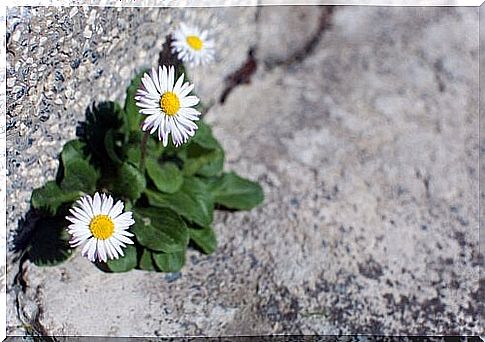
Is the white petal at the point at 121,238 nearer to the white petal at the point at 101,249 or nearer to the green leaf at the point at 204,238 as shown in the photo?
the white petal at the point at 101,249

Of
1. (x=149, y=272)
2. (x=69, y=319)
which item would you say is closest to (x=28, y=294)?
(x=69, y=319)

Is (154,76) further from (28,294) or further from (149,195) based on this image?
(28,294)

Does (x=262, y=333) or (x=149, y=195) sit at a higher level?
(x=149, y=195)

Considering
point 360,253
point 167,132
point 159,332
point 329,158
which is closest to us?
point 167,132

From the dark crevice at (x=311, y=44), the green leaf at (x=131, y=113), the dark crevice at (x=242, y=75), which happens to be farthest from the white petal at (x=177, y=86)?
Result: the dark crevice at (x=311, y=44)

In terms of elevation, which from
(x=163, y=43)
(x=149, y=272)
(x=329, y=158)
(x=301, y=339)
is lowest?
(x=301, y=339)

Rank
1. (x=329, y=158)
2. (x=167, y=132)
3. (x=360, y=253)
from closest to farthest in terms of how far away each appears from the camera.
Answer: (x=167, y=132) < (x=360, y=253) < (x=329, y=158)

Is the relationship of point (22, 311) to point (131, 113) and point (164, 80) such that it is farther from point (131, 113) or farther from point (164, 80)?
point (164, 80)

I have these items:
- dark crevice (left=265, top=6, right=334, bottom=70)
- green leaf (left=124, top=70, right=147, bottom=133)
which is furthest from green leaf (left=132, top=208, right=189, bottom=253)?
dark crevice (left=265, top=6, right=334, bottom=70)
